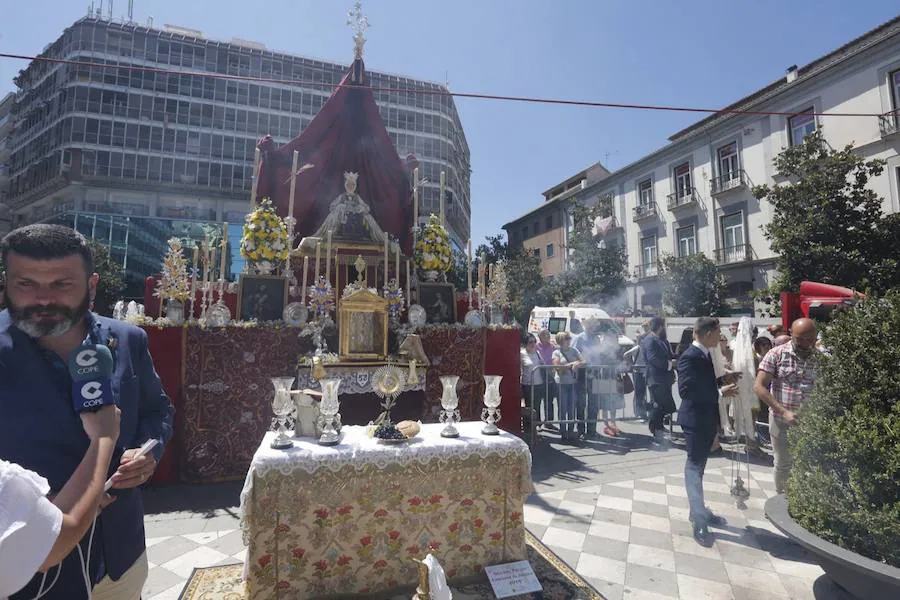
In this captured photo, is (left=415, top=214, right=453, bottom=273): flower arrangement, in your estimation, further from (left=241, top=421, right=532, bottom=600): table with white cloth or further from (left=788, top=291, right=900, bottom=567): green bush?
(left=788, top=291, right=900, bottom=567): green bush

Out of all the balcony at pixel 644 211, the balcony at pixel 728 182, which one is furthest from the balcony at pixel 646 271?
the balcony at pixel 728 182

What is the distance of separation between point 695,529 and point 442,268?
15.1 ft

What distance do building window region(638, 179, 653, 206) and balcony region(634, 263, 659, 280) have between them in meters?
3.89

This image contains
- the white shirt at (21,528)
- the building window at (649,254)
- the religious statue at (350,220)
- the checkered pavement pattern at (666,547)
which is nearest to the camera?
the white shirt at (21,528)

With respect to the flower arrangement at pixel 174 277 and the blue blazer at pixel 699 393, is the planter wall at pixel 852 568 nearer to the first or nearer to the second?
the blue blazer at pixel 699 393

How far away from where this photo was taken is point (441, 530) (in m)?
3.25

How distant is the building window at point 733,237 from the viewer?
73.6ft

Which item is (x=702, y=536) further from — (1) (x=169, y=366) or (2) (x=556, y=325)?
(2) (x=556, y=325)

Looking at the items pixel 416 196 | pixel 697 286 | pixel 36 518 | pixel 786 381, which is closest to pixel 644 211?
pixel 697 286

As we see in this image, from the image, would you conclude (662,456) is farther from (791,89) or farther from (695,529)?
(791,89)

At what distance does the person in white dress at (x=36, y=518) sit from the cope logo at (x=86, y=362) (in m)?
0.26

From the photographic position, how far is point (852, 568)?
2.54 meters

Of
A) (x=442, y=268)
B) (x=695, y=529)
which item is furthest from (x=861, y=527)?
(x=442, y=268)

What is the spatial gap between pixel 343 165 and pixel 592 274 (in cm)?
2200
